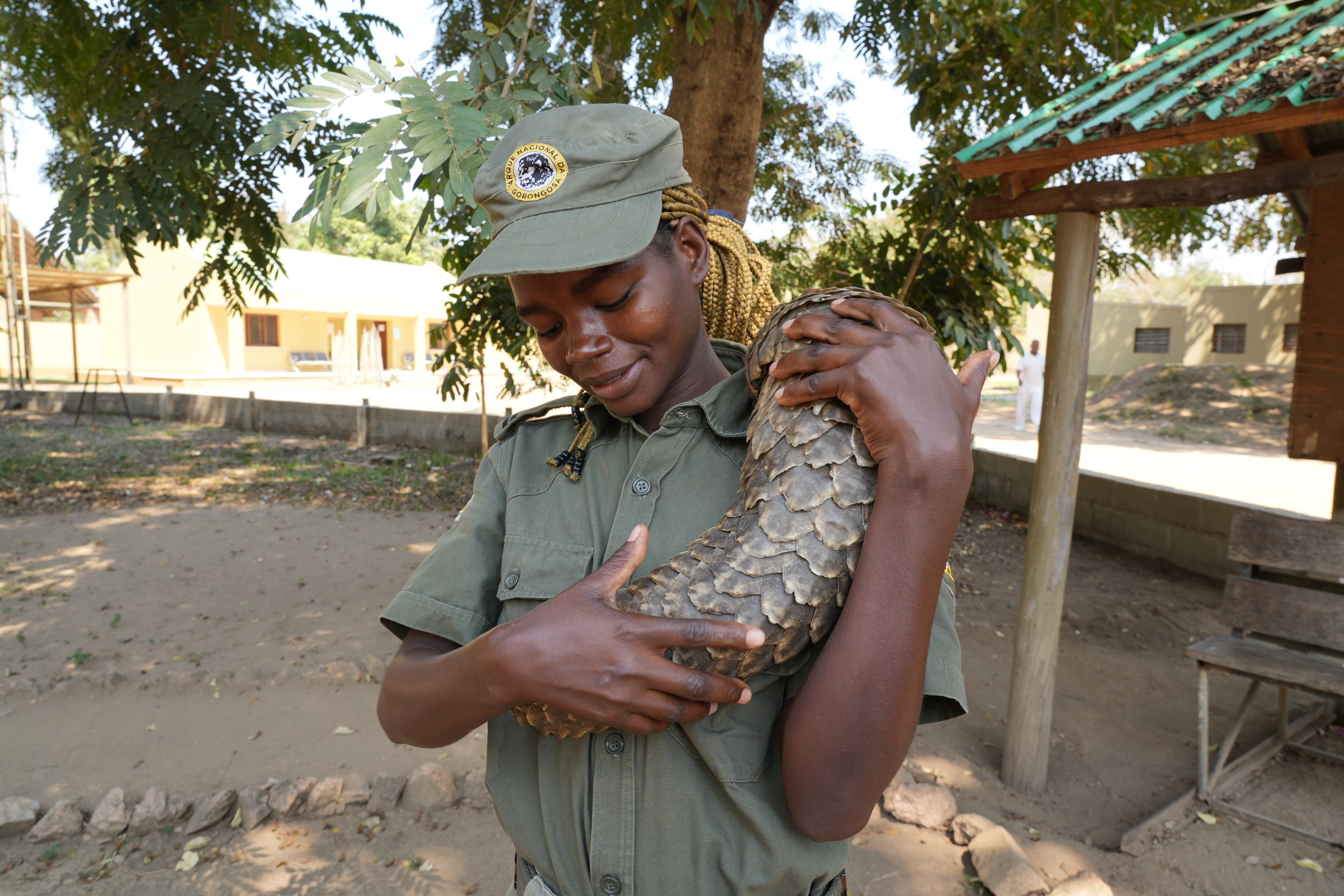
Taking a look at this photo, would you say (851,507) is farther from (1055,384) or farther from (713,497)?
(1055,384)

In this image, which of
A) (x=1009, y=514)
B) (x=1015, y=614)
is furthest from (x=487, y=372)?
(x=1015, y=614)

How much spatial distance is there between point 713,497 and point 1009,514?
8.39 meters

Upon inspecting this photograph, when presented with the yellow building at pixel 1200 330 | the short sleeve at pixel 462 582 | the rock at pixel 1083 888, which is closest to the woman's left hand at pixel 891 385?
the short sleeve at pixel 462 582

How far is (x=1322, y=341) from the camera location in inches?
181

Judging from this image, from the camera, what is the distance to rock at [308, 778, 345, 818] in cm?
354

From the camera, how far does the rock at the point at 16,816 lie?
3.33 metres

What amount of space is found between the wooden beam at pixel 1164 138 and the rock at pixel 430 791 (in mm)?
3448

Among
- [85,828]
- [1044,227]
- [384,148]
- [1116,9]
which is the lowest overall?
[85,828]

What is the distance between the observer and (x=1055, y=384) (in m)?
3.78

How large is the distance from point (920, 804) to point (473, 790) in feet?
6.28

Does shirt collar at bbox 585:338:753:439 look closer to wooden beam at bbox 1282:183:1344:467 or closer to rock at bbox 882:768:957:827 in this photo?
rock at bbox 882:768:957:827

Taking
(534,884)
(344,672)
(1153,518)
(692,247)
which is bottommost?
(344,672)

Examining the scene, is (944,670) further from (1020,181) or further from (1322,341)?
(1322,341)

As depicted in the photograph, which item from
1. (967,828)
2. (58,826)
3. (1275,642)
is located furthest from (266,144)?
(1275,642)
